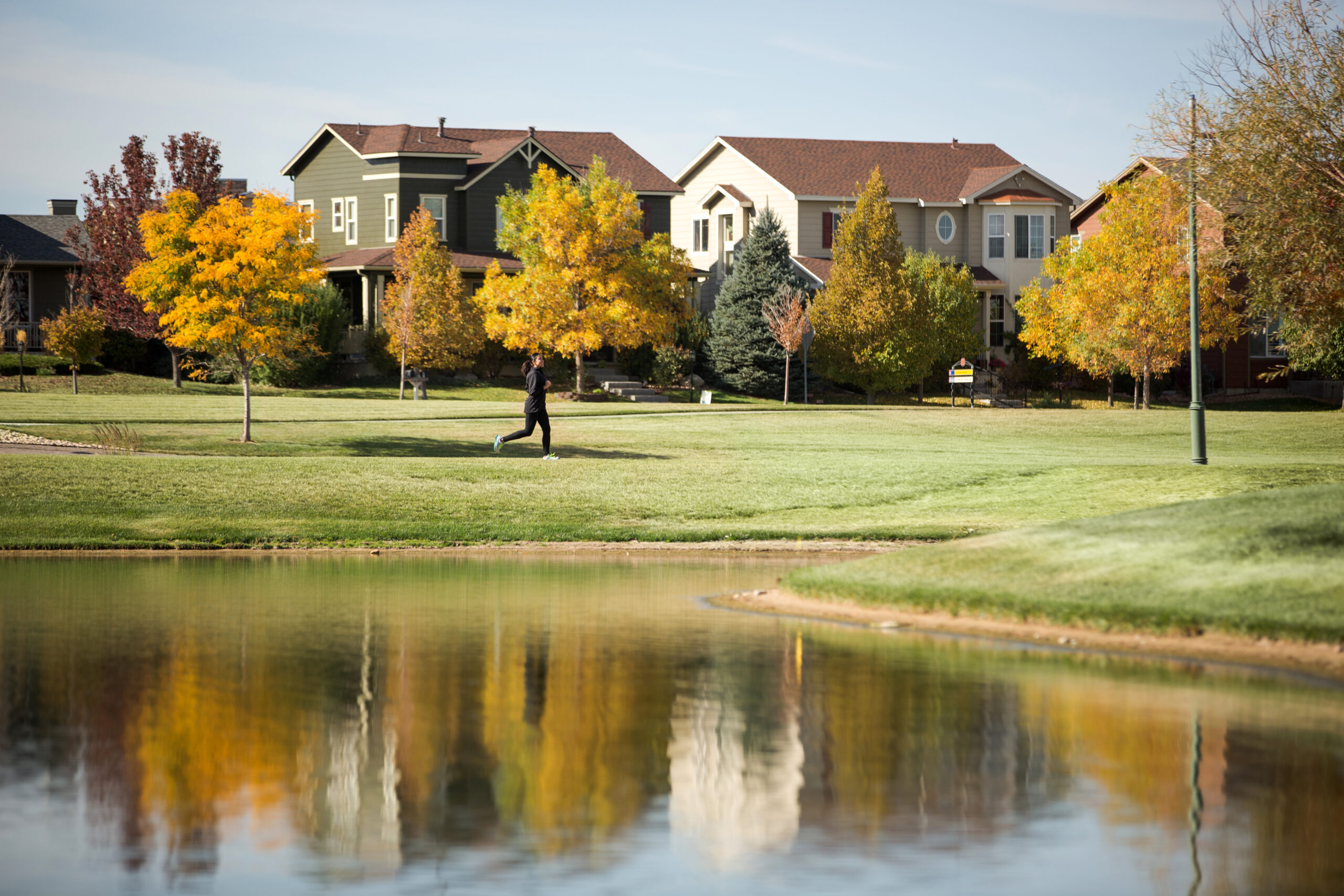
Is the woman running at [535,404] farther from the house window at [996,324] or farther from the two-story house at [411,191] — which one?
the house window at [996,324]

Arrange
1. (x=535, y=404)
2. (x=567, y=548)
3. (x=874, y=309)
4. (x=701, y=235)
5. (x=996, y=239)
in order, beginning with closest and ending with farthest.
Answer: (x=567, y=548) < (x=535, y=404) < (x=874, y=309) < (x=996, y=239) < (x=701, y=235)

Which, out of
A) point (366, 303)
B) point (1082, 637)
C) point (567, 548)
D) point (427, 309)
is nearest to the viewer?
point (1082, 637)

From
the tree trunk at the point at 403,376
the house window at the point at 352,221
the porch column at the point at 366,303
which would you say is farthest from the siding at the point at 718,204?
the tree trunk at the point at 403,376

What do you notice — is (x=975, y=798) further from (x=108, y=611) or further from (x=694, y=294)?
(x=694, y=294)

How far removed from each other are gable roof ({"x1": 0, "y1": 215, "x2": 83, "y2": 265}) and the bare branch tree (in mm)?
28569

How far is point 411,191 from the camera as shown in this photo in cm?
5931

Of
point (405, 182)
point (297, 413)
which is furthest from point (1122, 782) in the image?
point (405, 182)

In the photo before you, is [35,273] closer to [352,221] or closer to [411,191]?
[352,221]

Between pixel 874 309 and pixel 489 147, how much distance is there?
1833 cm

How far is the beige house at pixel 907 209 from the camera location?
211 feet

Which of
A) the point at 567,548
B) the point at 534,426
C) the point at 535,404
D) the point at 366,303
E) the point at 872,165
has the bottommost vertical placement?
the point at 567,548

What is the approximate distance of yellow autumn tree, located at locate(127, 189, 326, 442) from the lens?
29.9m

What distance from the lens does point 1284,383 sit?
61.7m

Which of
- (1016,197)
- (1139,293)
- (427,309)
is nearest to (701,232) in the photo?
(1016,197)
